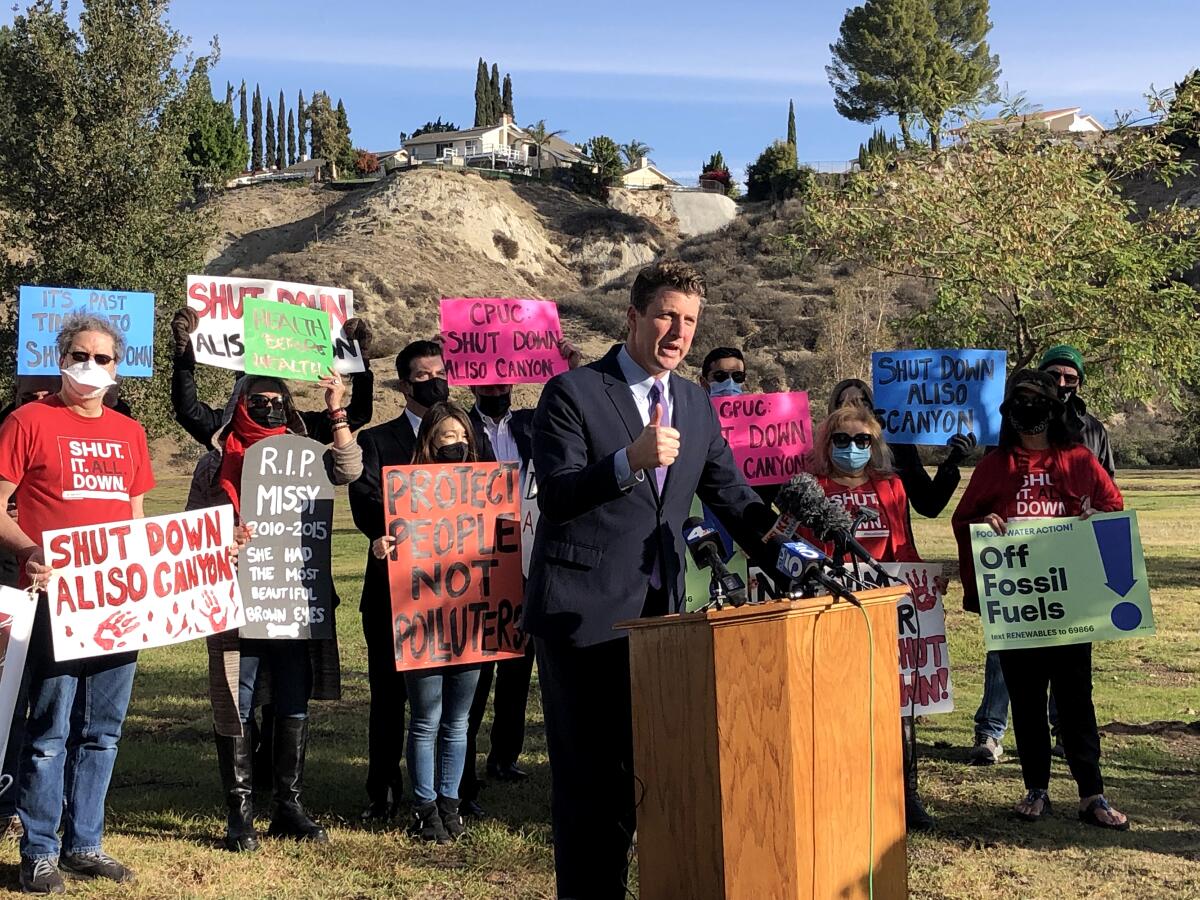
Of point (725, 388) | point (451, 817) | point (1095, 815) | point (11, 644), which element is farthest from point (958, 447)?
point (11, 644)

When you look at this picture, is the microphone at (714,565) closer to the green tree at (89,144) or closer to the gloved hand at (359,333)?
the gloved hand at (359,333)

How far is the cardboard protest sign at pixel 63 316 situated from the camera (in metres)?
8.03

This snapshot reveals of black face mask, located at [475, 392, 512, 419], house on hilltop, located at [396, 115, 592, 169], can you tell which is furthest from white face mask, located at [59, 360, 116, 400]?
house on hilltop, located at [396, 115, 592, 169]

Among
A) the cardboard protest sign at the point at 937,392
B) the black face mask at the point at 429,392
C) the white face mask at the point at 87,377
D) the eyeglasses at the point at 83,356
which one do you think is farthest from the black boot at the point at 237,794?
the cardboard protest sign at the point at 937,392

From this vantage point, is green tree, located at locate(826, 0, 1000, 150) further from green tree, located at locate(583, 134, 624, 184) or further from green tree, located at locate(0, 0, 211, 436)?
green tree, located at locate(0, 0, 211, 436)

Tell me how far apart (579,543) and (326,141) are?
113449mm

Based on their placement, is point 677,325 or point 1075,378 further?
point 1075,378

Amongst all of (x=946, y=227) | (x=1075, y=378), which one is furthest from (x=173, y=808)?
(x=946, y=227)

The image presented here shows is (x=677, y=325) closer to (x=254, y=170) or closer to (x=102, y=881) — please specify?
(x=102, y=881)

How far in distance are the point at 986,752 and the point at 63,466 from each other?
5458 millimetres

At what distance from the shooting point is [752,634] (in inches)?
150

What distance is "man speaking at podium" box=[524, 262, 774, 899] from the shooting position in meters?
4.55

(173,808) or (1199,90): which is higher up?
(1199,90)

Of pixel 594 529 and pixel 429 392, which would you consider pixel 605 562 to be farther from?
pixel 429 392
